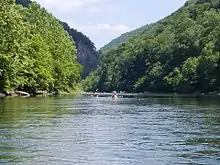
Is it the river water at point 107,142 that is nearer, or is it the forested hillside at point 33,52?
the river water at point 107,142

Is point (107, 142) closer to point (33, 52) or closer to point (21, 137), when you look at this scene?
point (21, 137)

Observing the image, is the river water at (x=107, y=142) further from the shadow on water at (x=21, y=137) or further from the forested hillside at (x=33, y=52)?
the forested hillside at (x=33, y=52)

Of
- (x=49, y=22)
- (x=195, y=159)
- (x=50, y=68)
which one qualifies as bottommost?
(x=195, y=159)

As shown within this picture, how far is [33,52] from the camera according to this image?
366 ft

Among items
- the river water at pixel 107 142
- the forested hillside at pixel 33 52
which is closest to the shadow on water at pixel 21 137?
the river water at pixel 107 142

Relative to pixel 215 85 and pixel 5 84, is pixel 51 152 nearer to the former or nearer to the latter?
pixel 5 84

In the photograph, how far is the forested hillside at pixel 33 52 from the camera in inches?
3452

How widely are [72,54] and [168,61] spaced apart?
46026mm

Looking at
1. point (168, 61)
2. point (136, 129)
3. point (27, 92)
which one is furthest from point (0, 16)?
point (168, 61)

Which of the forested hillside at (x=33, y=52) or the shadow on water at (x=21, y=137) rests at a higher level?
the forested hillside at (x=33, y=52)

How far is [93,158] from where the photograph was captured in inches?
856

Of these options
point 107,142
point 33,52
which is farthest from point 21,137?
point 33,52

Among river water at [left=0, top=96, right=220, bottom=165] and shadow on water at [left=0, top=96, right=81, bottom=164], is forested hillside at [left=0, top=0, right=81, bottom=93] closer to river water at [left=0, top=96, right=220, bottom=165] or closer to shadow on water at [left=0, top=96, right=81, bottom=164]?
shadow on water at [left=0, top=96, right=81, bottom=164]

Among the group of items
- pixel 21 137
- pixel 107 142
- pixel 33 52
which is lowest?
pixel 107 142
